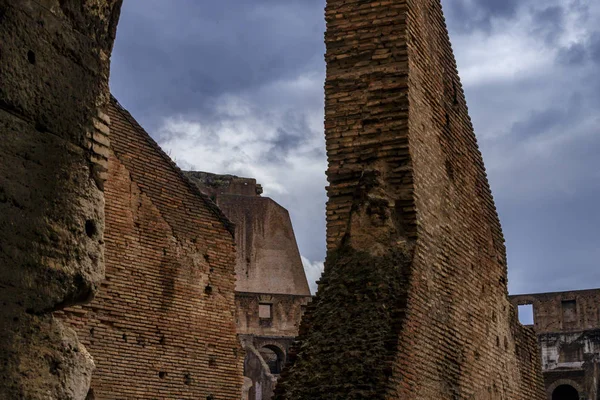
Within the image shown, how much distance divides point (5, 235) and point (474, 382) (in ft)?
18.8

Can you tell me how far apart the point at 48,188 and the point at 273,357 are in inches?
1205

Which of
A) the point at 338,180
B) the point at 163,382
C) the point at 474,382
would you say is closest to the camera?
the point at 338,180

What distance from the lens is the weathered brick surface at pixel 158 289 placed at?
10.2m

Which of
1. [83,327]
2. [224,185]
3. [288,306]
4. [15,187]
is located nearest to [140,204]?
[83,327]

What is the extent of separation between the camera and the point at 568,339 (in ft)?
114

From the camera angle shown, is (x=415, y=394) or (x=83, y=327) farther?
(x=83, y=327)

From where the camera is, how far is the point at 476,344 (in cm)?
852

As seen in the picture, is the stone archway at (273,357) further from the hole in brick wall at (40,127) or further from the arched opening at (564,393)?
the hole in brick wall at (40,127)

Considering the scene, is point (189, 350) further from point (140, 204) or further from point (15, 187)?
point (15, 187)

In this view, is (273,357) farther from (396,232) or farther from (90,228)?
(90,228)

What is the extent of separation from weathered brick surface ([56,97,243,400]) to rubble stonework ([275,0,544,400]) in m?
3.61

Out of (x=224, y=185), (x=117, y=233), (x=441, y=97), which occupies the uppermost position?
(x=224, y=185)

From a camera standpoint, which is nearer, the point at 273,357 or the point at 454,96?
the point at 454,96

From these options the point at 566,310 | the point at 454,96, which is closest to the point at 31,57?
the point at 454,96
